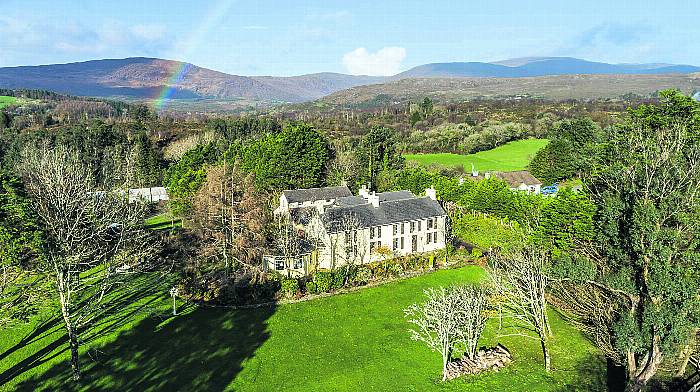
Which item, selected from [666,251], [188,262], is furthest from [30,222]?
[666,251]

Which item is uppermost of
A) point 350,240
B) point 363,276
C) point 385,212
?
point 385,212

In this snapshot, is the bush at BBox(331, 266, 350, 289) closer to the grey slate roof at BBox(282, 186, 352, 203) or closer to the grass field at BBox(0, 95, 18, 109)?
the grey slate roof at BBox(282, 186, 352, 203)

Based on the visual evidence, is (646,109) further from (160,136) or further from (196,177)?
(160,136)

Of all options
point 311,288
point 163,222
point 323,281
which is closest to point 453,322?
point 323,281

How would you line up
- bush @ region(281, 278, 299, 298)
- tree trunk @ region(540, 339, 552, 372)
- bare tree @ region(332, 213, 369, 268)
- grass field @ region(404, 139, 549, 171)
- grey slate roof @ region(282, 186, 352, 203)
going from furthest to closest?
grass field @ region(404, 139, 549, 171) → grey slate roof @ region(282, 186, 352, 203) → bare tree @ region(332, 213, 369, 268) → bush @ region(281, 278, 299, 298) → tree trunk @ region(540, 339, 552, 372)

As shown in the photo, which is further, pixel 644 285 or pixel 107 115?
pixel 107 115

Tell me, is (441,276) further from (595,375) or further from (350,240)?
(595,375)

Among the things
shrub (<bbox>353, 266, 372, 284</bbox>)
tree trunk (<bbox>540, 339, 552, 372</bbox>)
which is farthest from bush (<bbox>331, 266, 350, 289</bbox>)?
tree trunk (<bbox>540, 339, 552, 372</bbox>)
